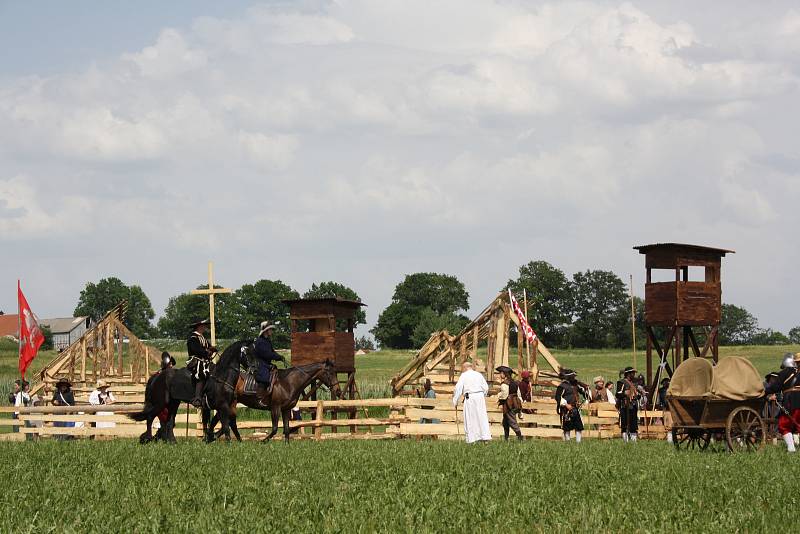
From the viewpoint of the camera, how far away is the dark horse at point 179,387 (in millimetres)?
23703

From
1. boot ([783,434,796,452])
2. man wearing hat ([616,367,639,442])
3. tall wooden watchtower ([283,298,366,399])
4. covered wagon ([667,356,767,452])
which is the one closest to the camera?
boot ([783,434,796,452])

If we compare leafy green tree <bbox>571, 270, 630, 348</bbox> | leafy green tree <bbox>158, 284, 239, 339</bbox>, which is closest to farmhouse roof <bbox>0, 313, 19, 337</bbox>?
leafy green tree <bbox>158, 284, 239, 339</bbox>

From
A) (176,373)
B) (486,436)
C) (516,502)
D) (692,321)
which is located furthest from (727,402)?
(692,321)

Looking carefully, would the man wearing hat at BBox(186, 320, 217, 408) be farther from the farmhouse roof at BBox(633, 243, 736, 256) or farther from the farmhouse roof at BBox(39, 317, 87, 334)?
the farmhouse roof at BBox(39, 317, 87, 334)

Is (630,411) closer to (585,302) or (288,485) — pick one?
(288,485)

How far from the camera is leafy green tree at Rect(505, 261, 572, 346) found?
441 feet

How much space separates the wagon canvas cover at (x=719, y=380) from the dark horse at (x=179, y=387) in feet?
31.0

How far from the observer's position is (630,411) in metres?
26.5

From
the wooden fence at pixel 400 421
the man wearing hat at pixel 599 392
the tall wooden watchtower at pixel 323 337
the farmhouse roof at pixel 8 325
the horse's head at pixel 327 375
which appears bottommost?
the wooden fence at pixel 400 421

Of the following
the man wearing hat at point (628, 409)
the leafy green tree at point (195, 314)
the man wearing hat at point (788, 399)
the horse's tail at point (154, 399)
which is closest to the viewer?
the man wearing hat at point (788, 399)

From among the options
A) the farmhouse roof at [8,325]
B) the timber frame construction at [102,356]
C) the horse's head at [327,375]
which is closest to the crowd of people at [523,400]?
the horse's head at [327,375]

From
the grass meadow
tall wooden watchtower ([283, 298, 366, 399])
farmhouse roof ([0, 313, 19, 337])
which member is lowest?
the grass meadow

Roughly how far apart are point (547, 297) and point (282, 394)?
11617cm

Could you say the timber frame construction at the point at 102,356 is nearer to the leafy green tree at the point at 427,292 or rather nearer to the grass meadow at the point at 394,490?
the grass meadow at the point at 394,490
